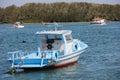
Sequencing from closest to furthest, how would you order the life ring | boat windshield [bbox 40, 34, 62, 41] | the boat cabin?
the life ring → the boat cabin → boat windshield [bbox 40, 34, 62, 41]

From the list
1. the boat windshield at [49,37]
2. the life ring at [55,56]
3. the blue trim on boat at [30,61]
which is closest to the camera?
the blue trim on boat at [30,61]

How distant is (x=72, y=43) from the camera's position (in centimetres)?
3769

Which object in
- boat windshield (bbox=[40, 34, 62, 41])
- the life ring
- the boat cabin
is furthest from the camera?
boat windshield (bbox=[40, 34, 62, 41])

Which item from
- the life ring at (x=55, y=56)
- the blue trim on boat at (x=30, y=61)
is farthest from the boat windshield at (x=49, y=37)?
the blue trim on boat at (x=30, y=61)

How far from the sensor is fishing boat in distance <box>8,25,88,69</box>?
33.1m

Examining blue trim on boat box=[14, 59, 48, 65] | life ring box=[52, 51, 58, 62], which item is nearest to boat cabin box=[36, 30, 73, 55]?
life ring box=[52, 51, 58, 62]

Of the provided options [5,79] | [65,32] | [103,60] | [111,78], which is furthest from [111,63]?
[5,79]

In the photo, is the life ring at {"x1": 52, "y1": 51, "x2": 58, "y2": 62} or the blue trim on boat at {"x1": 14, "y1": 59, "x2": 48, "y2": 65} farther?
the life ring at {"x1": 52, "y1": 51, "x2": 58, "y2": 62}

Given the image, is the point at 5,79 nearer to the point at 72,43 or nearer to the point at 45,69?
the point at 45,69

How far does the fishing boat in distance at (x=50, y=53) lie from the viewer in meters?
33.1

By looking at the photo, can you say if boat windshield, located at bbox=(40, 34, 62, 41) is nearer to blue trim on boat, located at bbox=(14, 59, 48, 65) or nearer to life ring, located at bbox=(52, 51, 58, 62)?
life ring, located at bbox=(52, 51, 58, 62)

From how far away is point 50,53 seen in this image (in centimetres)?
3397

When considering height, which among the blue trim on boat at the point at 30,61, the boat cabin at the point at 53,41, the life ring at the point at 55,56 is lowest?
the blue trim on boat at the point at 30,61

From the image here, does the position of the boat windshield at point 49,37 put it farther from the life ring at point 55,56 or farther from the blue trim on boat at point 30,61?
the blue trim on boat at point 30,61
